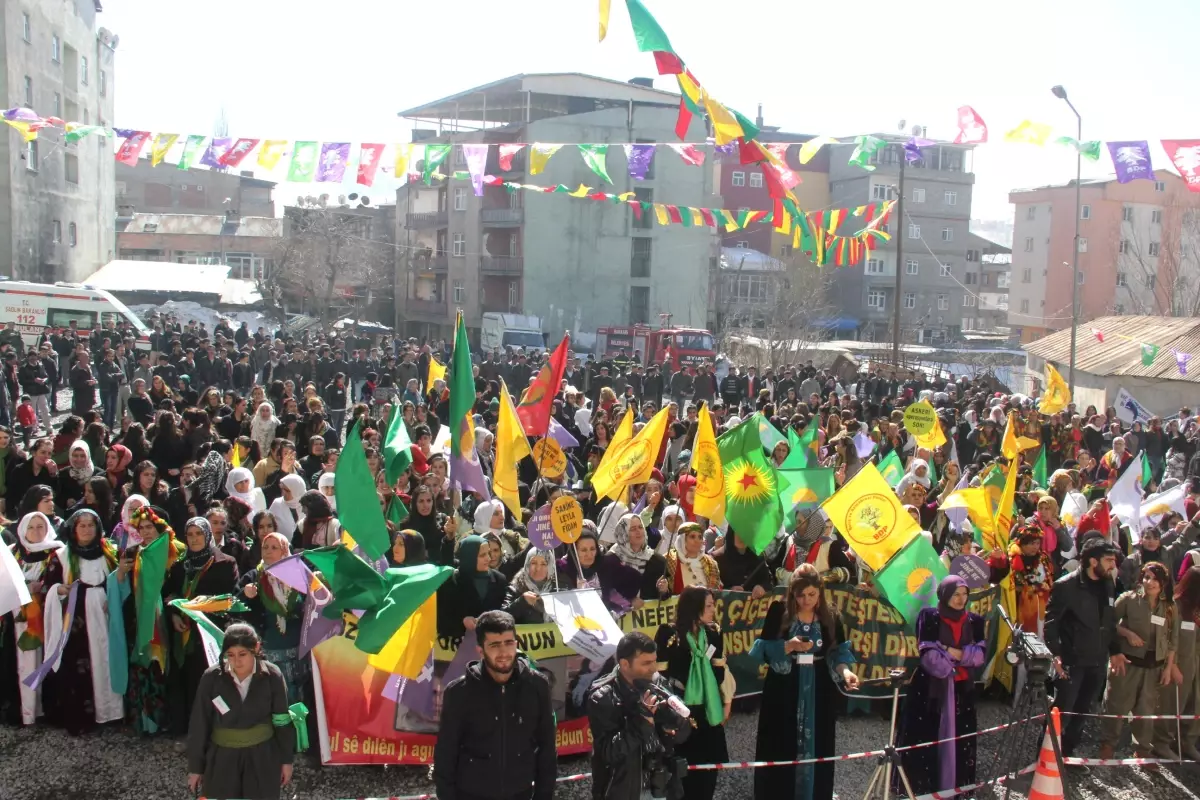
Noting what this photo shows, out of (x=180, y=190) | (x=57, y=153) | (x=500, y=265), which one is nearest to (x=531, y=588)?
(x=57, y=153)

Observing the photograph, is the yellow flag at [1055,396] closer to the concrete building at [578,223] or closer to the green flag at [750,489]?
the green flag at [750,489]

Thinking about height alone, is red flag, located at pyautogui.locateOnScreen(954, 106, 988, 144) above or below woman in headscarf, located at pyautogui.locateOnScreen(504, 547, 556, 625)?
above

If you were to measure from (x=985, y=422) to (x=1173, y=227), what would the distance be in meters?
40.9

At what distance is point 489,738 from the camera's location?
474 cm

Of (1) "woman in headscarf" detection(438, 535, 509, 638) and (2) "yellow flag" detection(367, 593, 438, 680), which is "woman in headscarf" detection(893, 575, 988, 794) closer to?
(1) "woman in headscarf" detection(438, 535, 509, 638)

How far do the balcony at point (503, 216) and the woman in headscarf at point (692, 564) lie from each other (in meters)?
44.5

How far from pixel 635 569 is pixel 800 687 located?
5.51 feet

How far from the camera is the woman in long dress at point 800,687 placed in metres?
6.11

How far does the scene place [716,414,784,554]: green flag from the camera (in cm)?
801

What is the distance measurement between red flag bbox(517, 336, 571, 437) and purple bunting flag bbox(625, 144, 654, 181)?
905 cm

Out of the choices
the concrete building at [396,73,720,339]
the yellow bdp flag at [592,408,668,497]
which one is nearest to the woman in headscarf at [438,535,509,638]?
the yellow bdp flag at [592,408,668,497]

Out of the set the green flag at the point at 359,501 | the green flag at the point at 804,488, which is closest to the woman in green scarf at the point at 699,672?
the green flag at the point at 359,501

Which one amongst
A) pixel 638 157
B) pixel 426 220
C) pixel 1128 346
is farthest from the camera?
pixel 426 220

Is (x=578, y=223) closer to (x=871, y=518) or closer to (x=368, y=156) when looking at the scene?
(x=368, y=156)
